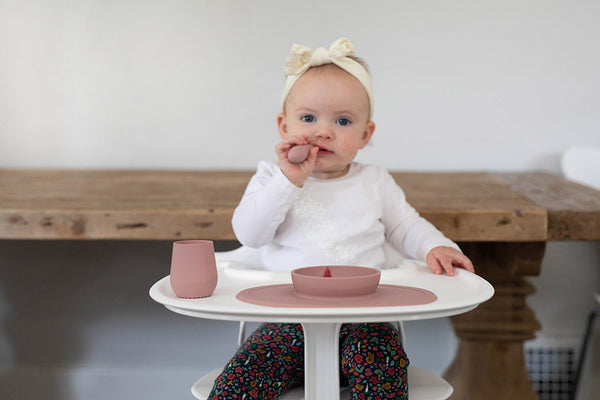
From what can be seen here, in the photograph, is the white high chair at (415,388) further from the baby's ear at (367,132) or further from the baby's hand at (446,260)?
the baby's ear at (367,132)

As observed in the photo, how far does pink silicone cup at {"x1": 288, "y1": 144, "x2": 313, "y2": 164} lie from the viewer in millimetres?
1262

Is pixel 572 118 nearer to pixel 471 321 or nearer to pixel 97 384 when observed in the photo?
pixel 471 321

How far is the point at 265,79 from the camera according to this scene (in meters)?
2.40

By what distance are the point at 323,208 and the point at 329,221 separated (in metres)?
0.03

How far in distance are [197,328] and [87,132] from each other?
860mm

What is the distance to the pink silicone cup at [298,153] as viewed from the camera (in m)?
1.26

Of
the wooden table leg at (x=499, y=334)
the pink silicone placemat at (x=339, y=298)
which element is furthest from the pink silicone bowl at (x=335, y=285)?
the wooden table leg at (x=499, y=334)

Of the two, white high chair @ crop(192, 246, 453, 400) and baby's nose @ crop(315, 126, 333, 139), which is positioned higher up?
baby's nose @ crop(315, 126, 333, 139)

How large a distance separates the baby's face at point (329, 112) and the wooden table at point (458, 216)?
38 cm

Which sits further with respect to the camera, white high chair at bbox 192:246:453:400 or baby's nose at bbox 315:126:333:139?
baby's nose at bbox 315:126:333:139

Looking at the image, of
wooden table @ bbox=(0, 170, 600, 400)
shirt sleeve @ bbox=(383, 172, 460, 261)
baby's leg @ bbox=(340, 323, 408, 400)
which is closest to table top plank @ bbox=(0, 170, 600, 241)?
wooden table @ bbox=(0, 170, 600, 400)

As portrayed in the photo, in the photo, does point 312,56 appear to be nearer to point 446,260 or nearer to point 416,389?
point 446,260

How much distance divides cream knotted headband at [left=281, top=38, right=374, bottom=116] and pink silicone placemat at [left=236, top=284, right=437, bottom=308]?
1.73 feet

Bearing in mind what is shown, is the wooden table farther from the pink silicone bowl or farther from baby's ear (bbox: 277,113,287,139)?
the pink silicone bowl
